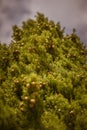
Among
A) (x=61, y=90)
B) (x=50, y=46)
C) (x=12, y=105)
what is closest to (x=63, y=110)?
(x=61, y=90)

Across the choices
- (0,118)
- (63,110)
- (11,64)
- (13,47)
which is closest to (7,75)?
(11,64)

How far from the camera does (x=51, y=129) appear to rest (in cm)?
545

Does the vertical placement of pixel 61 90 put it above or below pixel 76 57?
below

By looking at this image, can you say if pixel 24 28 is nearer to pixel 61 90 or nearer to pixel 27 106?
pixel 61 90

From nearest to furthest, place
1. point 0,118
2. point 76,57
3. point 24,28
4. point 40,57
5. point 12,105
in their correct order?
point 0,118 → point 12,105 → point 40,57 → point 76,57 → point 24,28

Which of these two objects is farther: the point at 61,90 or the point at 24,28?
the point at 24,28

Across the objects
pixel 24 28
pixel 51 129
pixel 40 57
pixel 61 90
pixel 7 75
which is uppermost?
pixel 24 28

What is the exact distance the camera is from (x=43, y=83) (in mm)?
6398

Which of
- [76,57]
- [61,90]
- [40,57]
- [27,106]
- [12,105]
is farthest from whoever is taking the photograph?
[76,57]

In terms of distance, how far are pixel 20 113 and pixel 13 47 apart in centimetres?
250

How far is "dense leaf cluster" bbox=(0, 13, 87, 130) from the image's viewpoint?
16.9 feet

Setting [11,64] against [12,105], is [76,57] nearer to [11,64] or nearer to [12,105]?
[11,64]

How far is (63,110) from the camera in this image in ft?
20.1

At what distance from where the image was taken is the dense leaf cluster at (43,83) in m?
5.15
